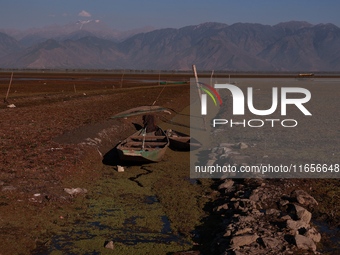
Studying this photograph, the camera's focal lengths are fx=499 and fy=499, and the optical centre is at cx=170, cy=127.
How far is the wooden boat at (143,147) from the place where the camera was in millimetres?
19500

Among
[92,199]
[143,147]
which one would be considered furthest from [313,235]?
[143,147]

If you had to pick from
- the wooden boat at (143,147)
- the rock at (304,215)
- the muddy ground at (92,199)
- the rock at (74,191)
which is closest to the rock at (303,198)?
the muddy ground at (92,199)

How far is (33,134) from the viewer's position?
23578 mm

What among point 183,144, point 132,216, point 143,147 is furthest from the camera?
point 183,144

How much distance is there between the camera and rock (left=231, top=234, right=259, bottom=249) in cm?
1089

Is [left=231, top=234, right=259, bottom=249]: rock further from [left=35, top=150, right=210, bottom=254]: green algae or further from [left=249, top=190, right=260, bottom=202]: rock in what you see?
[left=249, top=190, right=260, bottom=202]: rock

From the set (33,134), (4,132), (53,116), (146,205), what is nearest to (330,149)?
(146,205)

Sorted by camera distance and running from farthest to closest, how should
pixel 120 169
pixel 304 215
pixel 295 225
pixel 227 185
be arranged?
1. pixel 120 169
2. pixel 227 185
3. pixel 304 215
4. pixel 295 225

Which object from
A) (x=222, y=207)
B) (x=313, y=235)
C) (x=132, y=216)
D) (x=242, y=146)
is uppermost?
(x=242, y=146)

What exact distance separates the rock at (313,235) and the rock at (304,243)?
11.6 inches

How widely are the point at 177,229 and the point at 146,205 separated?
2246 mm

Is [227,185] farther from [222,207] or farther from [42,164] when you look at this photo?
[42,164]

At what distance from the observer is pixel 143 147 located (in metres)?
21.1

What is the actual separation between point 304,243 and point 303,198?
3292 millimetres
